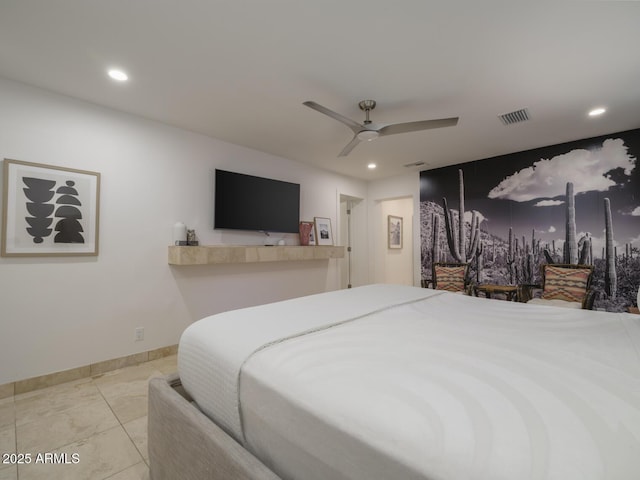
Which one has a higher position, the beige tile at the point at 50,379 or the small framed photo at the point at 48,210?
the small framed photo at the point at 48,210

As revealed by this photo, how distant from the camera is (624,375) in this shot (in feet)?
3.04

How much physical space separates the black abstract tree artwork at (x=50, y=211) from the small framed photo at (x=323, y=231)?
2.90m

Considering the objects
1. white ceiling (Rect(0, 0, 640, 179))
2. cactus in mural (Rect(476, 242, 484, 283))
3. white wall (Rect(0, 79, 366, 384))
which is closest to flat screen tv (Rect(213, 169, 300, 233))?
white wall (Rect(0, 79, 366, 384))

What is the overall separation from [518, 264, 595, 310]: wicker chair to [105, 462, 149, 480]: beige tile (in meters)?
3.73

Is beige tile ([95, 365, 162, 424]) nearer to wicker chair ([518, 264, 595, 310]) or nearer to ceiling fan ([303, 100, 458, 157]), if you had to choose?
ceiling fan ([303, 100, 458, 157])

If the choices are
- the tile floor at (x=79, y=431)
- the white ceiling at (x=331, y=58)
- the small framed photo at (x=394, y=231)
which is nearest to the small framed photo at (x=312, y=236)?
the white ceiling at (x=331, y=58)

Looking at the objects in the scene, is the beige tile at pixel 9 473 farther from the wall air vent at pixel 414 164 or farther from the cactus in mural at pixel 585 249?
the cactus in mural at pixel 585 249

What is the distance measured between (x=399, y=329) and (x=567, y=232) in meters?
3.54

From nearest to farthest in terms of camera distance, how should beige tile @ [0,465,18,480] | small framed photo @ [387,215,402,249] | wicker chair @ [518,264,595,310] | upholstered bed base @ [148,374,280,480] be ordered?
1. upholstered bed base @ [148,374,280,480]
2. beige tile @ [0,465,18,480]
3. wicker chair @ [518,264,595,310]
4. small framed photo @ [387,215,402,249]

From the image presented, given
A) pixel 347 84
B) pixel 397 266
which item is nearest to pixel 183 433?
pixel 347 84

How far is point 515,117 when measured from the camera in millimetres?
2842

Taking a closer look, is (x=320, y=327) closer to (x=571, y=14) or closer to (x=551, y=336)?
(x=551, y=336)

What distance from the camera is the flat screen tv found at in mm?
3434

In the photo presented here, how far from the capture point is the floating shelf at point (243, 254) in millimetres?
2959
